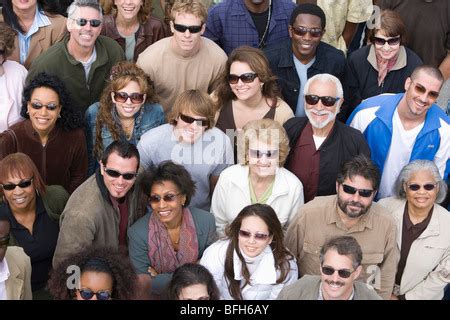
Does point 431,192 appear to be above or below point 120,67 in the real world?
below

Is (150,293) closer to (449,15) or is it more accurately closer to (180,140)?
(180,140)

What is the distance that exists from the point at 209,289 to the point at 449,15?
386 centimetres

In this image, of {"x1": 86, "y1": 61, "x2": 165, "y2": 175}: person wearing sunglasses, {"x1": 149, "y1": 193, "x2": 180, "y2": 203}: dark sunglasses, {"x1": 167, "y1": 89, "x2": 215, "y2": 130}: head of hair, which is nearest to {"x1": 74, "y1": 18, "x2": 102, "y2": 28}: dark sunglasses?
{"x1": 86, "y1": 61, "x2": 165, "y2": 175}: person wearing sunglasses

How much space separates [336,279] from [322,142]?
59.8 inches

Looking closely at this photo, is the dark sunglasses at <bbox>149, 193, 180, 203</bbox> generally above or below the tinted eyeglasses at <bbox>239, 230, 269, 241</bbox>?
above

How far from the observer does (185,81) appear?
305 inches

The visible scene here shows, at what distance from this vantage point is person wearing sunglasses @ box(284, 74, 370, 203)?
23.1 feet

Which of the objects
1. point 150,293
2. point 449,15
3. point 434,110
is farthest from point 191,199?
point 449,15

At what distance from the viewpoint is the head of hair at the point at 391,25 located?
769 cm

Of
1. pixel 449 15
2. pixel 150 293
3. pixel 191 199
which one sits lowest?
pixel 150 293

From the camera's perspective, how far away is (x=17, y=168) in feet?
21.0

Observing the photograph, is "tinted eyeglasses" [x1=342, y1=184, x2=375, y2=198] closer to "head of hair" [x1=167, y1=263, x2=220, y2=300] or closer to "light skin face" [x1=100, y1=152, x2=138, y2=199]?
"head of hair" [x1=167, y1=263, x2=220, y2=300]

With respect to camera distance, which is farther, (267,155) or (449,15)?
(449,15)

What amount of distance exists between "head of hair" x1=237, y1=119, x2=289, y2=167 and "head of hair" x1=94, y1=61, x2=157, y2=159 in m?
0.98
